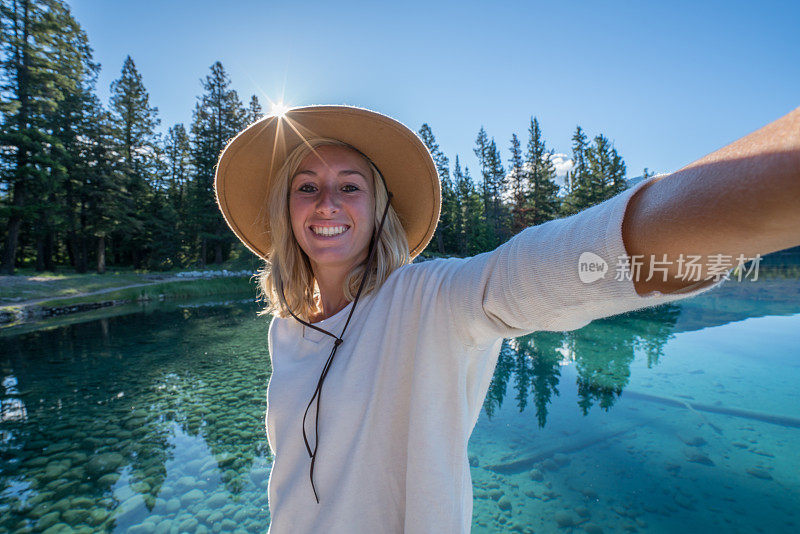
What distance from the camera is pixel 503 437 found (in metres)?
5.36

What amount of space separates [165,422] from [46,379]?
3.91m

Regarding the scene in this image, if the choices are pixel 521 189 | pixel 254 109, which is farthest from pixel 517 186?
pixel 254 109

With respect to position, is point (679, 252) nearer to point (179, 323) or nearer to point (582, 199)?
point (179, 323)

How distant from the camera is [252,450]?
16.3ft

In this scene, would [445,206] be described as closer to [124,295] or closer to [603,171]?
[603,171]

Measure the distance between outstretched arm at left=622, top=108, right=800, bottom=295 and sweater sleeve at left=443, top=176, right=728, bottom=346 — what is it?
0.03m

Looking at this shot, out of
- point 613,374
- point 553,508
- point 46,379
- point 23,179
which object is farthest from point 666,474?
point 23,179

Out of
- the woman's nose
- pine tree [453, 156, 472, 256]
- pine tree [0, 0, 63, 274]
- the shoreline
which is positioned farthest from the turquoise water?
pine tree [453, 156, 472, 256]

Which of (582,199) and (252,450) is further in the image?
(582,199)

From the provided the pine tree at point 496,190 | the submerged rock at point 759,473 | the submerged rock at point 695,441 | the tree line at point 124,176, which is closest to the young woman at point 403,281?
the submerged rock at point 759,473

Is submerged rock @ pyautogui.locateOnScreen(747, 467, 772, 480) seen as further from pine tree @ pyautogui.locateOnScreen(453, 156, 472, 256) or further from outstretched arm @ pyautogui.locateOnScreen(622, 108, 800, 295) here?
pine tree @ pyautogui.locateOnScreen(453, 156, 472, 256)

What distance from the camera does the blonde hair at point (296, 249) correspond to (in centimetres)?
144

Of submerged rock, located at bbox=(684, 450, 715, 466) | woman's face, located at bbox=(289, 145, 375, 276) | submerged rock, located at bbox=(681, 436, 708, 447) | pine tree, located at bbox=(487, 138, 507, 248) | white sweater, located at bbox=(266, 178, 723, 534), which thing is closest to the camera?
white sweater, located at bbox=(266, 178, 723, 534)

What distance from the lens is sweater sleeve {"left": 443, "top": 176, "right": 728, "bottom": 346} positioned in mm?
590
